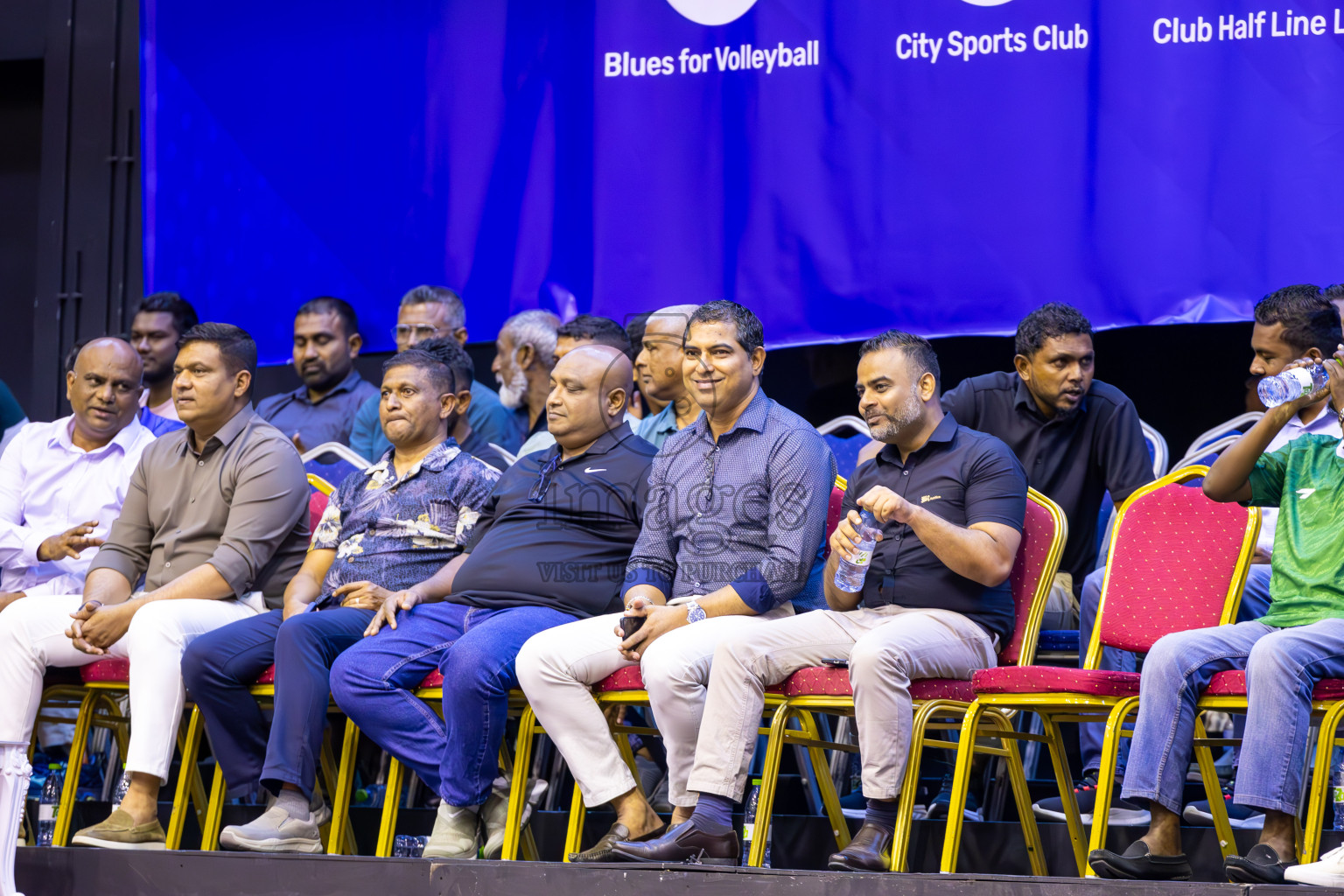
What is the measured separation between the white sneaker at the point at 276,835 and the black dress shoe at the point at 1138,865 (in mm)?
1913

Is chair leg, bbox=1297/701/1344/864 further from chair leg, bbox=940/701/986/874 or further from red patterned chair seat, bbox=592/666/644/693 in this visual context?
red patterned chair seat, bbox=592/666/644/693

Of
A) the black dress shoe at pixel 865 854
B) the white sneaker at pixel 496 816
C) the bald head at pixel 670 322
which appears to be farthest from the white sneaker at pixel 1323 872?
the bald head at pixel 670 322

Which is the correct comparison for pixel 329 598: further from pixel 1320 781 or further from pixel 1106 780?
pixel 1320 781

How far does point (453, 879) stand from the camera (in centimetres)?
334

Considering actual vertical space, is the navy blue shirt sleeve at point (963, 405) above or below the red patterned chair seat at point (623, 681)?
above

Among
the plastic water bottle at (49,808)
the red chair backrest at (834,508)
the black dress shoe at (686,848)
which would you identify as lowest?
the plastic water bottle at (49,808)

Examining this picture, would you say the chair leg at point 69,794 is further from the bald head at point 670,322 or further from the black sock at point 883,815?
the black sock at point 883,815

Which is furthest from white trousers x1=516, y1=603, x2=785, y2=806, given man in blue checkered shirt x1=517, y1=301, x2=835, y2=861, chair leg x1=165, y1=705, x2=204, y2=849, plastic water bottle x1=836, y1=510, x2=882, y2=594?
chair leg x1=165, y1=705, x2=204, y2=849

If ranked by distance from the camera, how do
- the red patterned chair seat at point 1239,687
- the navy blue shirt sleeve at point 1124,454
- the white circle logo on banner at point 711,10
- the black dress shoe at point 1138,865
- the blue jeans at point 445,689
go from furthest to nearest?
the white circle logo on banner at point 711,10 < the navy blue shirt sleeve at point 1124,454 < the blue jeans at point 445,689 < the red patterned chair seat at point 1239,687 < the black dress shoe at point 1138,865

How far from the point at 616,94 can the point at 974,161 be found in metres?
1.32

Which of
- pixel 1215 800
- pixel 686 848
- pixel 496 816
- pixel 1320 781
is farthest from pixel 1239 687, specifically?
pixel 496 816

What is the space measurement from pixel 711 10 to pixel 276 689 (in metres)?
2.87

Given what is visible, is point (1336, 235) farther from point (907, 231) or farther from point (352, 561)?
point (352, 561)

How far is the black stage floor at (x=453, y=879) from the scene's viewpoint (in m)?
2.89
